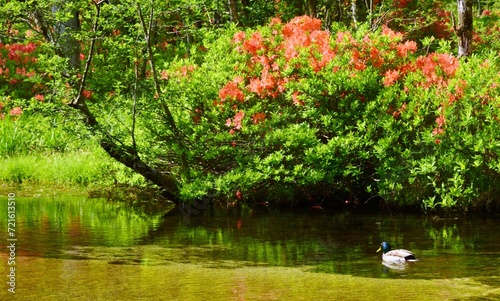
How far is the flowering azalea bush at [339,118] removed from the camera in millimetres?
9977

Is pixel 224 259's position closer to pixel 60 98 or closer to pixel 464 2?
pixel 60 98

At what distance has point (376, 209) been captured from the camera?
11.0 metres

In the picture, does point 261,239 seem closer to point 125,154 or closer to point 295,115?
point 295,115

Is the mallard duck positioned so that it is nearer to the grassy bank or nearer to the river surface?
the river surface

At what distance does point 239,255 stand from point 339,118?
3.18 m

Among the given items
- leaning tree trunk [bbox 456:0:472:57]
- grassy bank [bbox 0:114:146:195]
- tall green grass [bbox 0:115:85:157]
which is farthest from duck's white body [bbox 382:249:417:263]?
tall green grass [bbox 0:115:85:157]

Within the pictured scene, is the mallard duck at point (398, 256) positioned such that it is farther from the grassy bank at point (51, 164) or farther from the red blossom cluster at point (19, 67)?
the red blossom cluster at point (19, 67)

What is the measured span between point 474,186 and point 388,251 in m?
2.87

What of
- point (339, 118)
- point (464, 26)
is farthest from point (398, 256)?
point (464, 26)

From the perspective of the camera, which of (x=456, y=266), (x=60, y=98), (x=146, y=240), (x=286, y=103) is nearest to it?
(x=456, y=266)

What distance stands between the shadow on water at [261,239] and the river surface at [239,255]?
12 millimetres

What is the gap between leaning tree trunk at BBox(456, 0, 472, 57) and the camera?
11328 mm

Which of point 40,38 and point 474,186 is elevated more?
point 40,38

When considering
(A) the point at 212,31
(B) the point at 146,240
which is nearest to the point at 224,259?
(B) the point at 146,240
